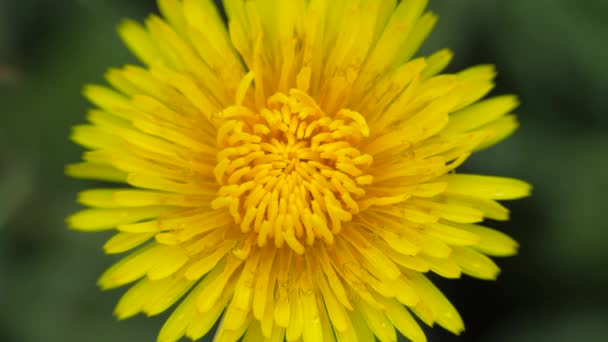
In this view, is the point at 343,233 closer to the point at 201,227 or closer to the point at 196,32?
the point at 201,227

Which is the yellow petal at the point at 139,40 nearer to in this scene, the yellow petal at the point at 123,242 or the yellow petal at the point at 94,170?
the yellow petal at the point at 94,170

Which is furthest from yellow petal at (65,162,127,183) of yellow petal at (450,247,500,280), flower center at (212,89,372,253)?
yellow petal at (450,247,500,280)

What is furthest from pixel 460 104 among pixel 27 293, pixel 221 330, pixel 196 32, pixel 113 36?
pixel 27 293

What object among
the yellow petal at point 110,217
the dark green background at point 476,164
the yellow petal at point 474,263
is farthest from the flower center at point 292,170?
the dark green background at point 476,164

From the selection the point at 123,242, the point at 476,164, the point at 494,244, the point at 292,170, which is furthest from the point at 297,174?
the point at 476,164

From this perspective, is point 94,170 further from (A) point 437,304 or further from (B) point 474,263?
(B) point 474,263

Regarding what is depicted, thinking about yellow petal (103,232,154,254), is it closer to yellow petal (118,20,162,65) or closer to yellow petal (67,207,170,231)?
yellow petal (67,207,170,231)
